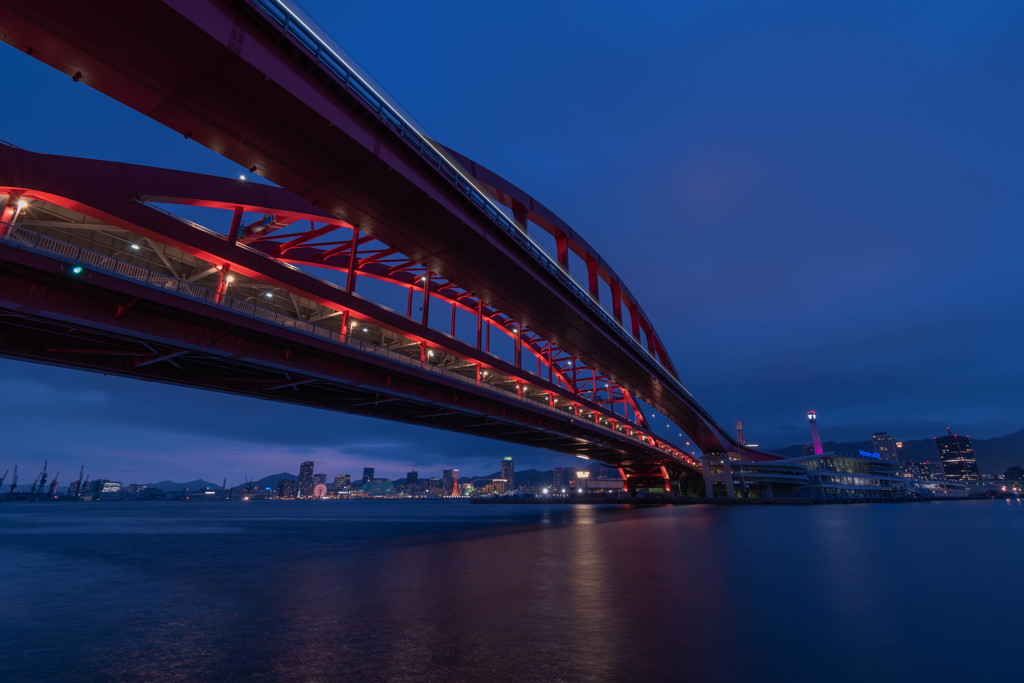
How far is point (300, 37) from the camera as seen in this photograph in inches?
508

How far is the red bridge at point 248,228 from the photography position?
465 inches

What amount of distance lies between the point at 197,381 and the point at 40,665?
1907 cm

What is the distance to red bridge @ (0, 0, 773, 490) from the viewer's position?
1180cm

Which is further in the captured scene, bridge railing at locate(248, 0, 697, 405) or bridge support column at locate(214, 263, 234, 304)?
bridge support column at locate(214, 263, 234, 304)

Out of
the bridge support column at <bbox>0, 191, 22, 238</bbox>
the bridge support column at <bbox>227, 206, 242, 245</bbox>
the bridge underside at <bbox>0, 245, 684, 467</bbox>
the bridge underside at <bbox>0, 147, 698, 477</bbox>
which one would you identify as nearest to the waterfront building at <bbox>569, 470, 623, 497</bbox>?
the bridge underside at <bbox>0, 147, 698, 477</bbox>

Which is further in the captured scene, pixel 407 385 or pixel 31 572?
pixel 407 385

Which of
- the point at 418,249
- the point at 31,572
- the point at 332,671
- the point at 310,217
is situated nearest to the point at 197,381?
the point at 31,572

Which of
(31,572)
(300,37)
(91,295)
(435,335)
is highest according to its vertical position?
(300,37)

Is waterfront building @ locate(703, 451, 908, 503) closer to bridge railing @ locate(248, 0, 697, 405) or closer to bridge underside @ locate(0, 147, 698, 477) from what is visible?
bridge underside @ locate(0, 147, 698, 477)

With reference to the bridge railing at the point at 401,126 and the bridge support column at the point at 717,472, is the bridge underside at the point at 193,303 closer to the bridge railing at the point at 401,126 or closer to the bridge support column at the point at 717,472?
the bridge railing at the point at 401,126

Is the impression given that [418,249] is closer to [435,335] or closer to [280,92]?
[435,335]

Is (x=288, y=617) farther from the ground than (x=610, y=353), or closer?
closer

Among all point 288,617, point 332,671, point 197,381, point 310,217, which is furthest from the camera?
point 310,217

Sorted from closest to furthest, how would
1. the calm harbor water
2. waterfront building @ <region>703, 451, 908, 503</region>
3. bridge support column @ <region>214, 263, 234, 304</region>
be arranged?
the calm harbor water, bridge support column @ <region>214, 263, 234, 304</region>, waterfront building @ <region>703, 451, 908, 503</region>
